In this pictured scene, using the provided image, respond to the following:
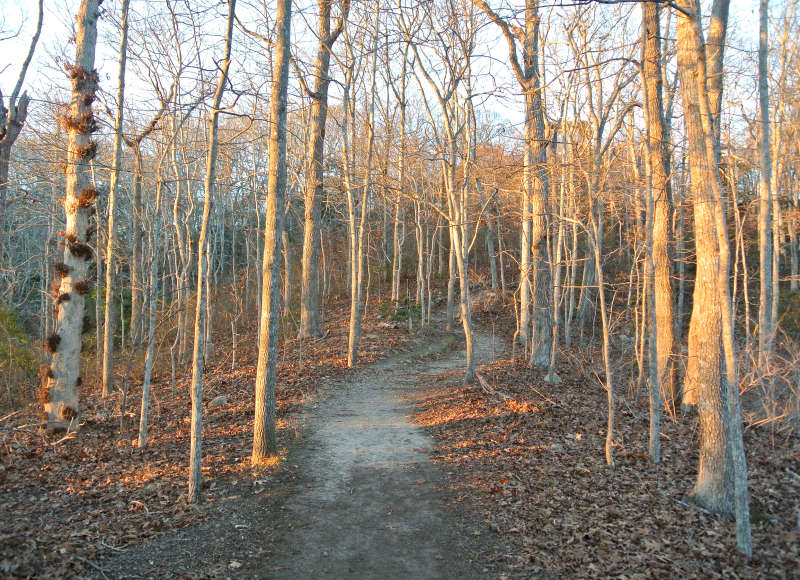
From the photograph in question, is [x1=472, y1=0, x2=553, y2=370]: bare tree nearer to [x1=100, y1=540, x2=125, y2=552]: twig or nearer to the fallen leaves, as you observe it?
the fallen leaves

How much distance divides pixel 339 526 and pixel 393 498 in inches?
34.3

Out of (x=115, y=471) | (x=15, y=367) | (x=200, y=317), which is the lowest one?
(x=115, y=471)

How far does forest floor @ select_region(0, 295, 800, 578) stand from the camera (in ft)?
14.7

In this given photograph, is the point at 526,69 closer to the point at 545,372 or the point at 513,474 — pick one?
the point at 545,372

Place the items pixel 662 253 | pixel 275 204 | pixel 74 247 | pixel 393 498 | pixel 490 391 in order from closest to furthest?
1. pixel 393 498
2. pixel 275 204
3. pixel 74 247
4. pixel 662 253
5. pixel 490 391

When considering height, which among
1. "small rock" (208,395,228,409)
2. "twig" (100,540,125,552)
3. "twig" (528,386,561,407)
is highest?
"twig" (528,386,561,407)

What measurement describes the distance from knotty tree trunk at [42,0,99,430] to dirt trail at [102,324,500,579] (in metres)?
3.98

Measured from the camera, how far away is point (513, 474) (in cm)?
634

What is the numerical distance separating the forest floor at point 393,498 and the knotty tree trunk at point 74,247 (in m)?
0.65

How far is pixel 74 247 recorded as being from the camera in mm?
7898

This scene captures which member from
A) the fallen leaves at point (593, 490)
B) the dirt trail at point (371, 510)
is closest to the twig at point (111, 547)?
the dirt trail at point (371, 510)

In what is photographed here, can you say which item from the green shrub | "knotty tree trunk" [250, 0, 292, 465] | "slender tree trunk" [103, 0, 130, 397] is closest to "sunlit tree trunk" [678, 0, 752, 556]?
"knotty tree trunk" [250, 0, 292, 465]

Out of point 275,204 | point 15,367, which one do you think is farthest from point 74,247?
point 15,367

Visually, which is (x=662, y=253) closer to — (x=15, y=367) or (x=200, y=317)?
(x=200, y=317)
